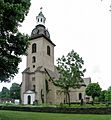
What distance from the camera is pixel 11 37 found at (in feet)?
65.9

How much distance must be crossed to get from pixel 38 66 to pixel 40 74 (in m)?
2.89

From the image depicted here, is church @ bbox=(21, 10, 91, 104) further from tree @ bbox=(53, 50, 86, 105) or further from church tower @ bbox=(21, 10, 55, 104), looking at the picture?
tree @ bbox=(53, 50, 86, 105)

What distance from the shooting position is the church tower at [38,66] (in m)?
64.1

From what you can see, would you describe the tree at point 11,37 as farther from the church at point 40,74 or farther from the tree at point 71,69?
the church at point 40,74

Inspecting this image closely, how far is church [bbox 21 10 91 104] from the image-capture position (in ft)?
211

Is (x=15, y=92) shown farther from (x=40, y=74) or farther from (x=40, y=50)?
(x=40, y=74)

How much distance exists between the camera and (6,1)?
1891 centimetres

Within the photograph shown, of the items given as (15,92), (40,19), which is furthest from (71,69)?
(15,92)

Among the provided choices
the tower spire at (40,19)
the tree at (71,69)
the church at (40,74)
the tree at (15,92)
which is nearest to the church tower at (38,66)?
the church at (40,74)

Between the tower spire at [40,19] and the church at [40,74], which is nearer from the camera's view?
the church at [40,74]

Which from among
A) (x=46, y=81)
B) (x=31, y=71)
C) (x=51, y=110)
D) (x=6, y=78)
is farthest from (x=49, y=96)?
(x=6, y=78)

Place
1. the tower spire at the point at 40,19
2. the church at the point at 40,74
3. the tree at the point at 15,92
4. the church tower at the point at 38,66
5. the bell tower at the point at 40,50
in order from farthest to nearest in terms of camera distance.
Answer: the tree at the point at 15,92
the tower spire at the point at 40,19
the bell tower at the point at 40,50
the church at the point at 40,74
the church tower at the point at 38,66

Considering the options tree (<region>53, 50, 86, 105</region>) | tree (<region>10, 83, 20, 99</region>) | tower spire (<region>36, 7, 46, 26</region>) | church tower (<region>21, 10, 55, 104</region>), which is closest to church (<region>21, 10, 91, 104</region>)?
church tower (<region>21, 10, 55, 104</region>)

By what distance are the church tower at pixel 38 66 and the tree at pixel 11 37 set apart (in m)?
41.3
